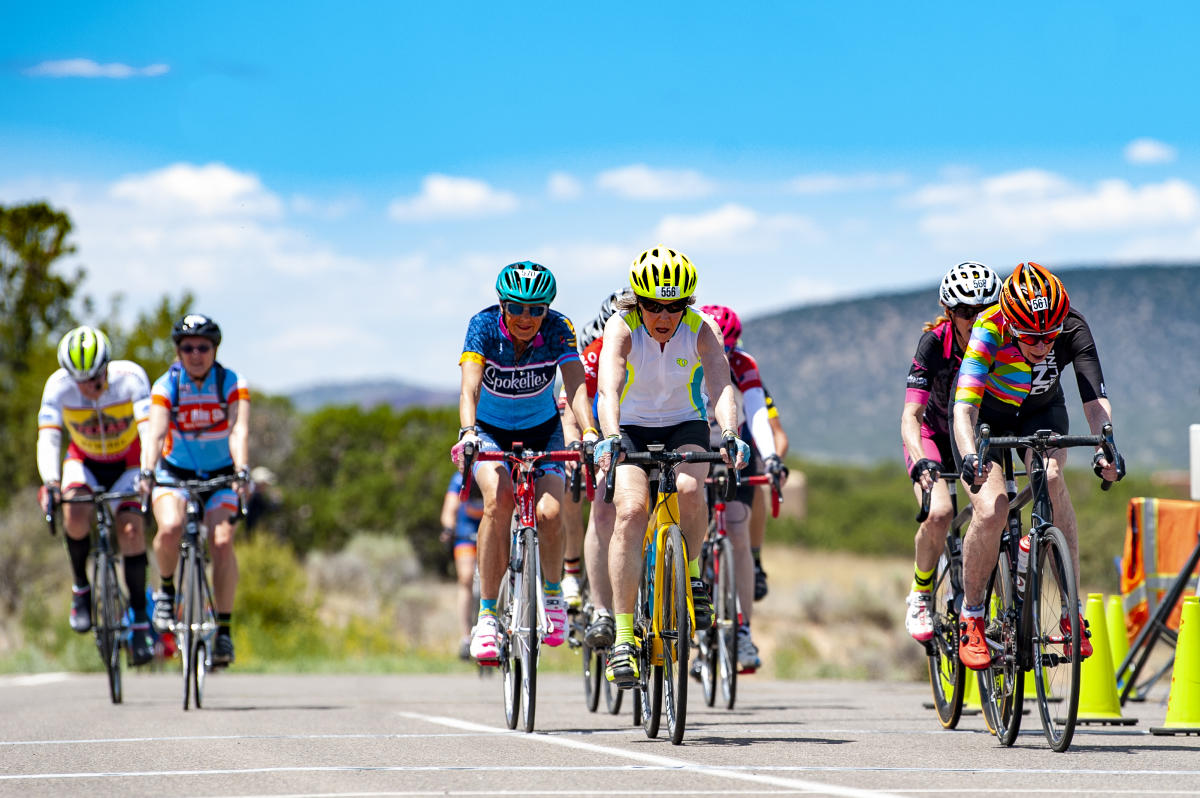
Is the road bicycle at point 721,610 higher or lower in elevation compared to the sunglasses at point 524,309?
lower

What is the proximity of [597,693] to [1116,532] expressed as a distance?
144ft

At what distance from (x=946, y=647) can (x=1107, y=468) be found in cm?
185

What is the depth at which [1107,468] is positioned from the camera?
27.1 feet

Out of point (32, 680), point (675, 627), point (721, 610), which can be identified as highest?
point (675, 627)

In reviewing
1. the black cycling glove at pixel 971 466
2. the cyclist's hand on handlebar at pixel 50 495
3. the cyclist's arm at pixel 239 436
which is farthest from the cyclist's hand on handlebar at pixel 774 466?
the cyclist's hand on handlebar at pixel 50 495

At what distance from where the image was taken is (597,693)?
1127 cm

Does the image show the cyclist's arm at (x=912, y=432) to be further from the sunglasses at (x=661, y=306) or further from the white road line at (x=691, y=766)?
the white road line at (x=691, y=766)

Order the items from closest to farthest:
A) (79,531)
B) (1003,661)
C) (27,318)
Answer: (1003,661) < (79,531) < (27,318)

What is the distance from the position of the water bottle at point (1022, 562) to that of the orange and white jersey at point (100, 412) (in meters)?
7.14

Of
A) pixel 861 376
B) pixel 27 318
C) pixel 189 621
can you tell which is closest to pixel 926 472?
pixel 189 621

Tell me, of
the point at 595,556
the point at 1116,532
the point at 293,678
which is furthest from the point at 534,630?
the point at 1116,532

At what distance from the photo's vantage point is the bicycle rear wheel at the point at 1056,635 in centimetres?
775

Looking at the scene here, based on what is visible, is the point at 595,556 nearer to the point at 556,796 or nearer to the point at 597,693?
the point at 597,693

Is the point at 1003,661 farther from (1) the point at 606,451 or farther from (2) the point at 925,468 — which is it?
(1) the point at 606,451
